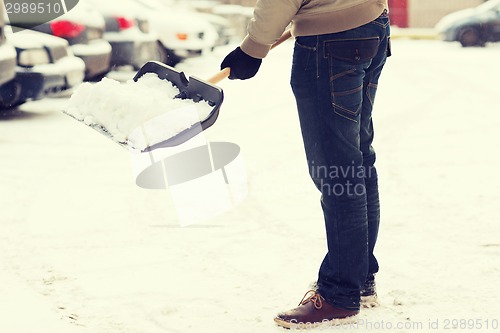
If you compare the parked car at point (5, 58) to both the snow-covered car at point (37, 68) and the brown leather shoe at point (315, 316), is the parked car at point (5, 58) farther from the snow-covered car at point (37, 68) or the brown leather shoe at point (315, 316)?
the brown leather shoe at point (315, 316)

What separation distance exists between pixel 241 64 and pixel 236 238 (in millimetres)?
1509

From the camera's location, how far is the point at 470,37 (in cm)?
1792

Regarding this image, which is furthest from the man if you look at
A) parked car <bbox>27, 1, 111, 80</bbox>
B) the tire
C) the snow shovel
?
parked car <bbox>27, 1, 111, 80</bbox>

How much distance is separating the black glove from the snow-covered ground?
3.21ft

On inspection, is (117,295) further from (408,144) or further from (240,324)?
(408,144)

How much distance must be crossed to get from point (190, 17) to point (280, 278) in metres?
10.8

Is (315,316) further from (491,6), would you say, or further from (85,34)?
(491,6)

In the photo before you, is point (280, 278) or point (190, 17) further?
point (190, 17)

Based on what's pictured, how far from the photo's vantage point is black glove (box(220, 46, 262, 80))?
132 inches

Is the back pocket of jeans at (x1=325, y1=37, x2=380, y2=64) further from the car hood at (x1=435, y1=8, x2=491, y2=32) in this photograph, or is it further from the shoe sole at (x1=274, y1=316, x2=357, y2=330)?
the car hood at (x1=435, y1=8, x2=491, y2=32)

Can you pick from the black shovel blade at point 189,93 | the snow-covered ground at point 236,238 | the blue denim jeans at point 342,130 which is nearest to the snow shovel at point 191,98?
the black shovel blade at point 189,93

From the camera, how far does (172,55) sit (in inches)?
535

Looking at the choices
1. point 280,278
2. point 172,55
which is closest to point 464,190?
point 280,278

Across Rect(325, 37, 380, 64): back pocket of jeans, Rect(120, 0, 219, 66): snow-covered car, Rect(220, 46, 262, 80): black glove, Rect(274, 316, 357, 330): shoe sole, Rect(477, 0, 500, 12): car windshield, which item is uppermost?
Rect(325, 37, 380, 64): back pocket of jeans
